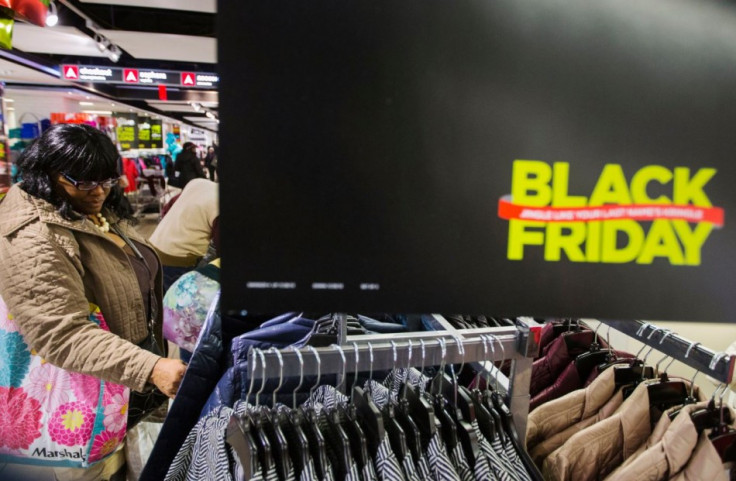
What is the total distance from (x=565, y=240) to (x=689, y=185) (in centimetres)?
18

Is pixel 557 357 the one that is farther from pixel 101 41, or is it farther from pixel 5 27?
pixel 101 41

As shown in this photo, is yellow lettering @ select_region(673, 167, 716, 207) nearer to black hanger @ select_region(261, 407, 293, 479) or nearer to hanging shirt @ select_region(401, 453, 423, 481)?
hanging shirt @ select_region(401, 453, 423, 481)

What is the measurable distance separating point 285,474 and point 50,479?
4.50 feet

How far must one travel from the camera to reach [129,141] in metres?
12.9

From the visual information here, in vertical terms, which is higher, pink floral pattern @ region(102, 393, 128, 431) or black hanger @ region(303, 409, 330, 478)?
black hanger @ region(303, 409, 330, 478)

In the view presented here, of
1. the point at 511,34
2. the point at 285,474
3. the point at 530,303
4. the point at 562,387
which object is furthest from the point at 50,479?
the point at 511,34

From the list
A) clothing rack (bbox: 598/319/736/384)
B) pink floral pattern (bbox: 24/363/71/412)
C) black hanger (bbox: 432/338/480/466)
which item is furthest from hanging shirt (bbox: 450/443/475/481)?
pink floral pattern (bbox: 24/363/71/412)

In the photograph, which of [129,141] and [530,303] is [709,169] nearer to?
[530,303]

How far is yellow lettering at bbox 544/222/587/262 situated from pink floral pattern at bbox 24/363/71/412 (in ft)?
5.51

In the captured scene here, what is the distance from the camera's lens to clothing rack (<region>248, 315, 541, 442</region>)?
100cm

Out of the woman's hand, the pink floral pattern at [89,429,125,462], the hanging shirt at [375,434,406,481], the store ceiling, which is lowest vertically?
the pink floral pattern at [89,429,125,462]

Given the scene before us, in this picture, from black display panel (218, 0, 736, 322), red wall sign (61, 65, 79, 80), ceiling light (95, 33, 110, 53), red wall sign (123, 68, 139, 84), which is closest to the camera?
black display panel (218, 0, 736, 322)

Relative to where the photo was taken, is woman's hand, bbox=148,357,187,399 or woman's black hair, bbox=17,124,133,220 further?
woman's black hair, bbox=17,124,133,220

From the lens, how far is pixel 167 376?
1.61 meters
